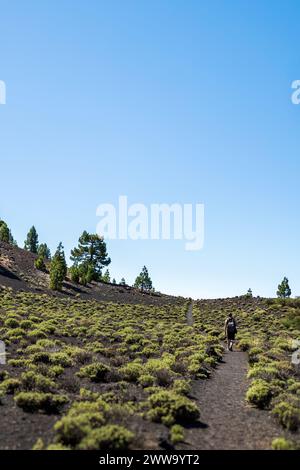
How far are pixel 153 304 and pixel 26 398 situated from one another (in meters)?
52.2

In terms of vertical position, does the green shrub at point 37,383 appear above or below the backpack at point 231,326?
below

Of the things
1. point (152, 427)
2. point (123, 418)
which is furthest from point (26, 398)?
point (152, 427)

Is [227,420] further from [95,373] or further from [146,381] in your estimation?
[95,373]

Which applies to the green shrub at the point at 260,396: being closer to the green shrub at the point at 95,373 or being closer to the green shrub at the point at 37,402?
the green shrub at the point at 95,373

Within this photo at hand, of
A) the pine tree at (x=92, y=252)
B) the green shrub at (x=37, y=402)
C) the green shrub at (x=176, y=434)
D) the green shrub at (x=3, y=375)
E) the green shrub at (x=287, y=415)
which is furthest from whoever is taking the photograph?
the pine tree at (x=92, y=252)

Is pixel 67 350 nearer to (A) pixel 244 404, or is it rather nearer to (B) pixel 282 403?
(A) pixel 244 404

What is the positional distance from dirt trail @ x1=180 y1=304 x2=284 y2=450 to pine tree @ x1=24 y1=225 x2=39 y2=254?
378 ft

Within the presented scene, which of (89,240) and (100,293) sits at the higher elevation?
(89,240)

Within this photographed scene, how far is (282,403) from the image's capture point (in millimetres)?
11547

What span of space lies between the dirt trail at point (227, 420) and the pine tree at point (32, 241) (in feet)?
378

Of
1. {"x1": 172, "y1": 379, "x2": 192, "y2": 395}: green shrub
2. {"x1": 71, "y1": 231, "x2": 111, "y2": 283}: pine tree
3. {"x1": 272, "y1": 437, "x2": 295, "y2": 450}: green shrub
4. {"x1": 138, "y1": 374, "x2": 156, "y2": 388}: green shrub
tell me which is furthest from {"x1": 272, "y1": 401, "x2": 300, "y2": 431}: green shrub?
{"x1": 71, "y1": 231, "x2": 111, "y2": 283}: pine tree

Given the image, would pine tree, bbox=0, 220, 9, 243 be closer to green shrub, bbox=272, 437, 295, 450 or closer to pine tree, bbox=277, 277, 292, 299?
pine tree, bbox=277, 277, 292, 299

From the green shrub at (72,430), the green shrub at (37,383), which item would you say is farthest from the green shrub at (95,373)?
the green shrub at (72,430)

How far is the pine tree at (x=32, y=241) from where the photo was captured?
125338 mm
